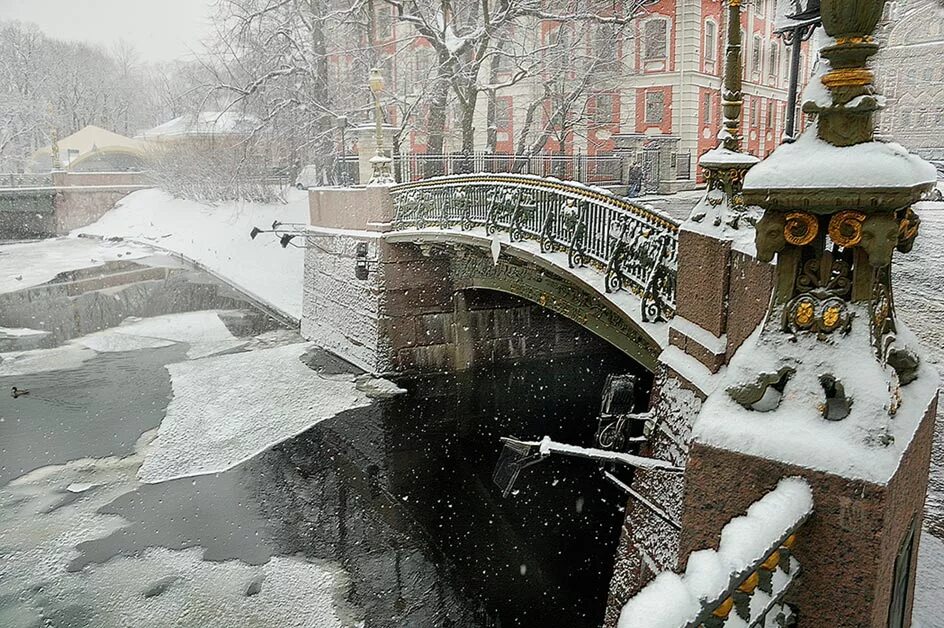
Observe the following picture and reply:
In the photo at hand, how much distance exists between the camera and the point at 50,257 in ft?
133

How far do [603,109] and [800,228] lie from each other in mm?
28904

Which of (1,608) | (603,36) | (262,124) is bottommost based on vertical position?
(1,608)

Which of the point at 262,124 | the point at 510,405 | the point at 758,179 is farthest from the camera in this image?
the point at 262,124

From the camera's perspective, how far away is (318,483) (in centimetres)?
1281

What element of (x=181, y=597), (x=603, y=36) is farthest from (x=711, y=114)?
(x=181, y=597)

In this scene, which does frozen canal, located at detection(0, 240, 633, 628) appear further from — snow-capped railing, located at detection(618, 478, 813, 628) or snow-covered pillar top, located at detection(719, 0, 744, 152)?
snow-capped railing, located at detection(618, 478, 813, 628)

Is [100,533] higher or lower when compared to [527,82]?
lower

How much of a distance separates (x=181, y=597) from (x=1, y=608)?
7.39ft

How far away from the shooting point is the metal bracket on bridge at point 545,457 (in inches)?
188

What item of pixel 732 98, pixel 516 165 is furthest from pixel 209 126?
pixel 732 98

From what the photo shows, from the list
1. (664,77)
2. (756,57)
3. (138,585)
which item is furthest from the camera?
(756,57)

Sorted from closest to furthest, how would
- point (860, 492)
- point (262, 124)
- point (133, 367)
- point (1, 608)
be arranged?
point (860, 492), point (1, 608), point (133, 367), point (262, 124)

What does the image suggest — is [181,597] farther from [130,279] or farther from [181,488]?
[130,279]

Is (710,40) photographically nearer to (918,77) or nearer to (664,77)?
(664,77)
